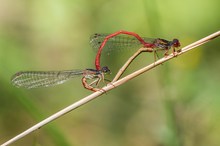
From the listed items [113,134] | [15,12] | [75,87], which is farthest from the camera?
[15,12]

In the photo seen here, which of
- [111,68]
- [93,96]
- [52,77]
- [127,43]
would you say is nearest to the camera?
[93,96]

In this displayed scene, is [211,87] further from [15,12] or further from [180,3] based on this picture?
[15,12]

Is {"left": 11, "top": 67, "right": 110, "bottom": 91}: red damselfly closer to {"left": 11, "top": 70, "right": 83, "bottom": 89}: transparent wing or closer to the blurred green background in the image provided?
{"left": 11, "top": 70, "right": 83, "bottom": 89}: transparent wing

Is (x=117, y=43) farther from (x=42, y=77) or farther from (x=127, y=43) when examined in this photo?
(x=42, y=77)

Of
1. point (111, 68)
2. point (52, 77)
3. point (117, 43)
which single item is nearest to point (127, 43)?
point (117, 43)

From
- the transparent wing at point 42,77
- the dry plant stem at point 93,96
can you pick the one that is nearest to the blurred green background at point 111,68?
the transparent wing at point 42,77

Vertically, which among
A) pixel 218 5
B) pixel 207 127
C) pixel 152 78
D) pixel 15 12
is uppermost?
pixel 15 12

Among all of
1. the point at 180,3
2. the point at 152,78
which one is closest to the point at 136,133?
the point at 152,78
